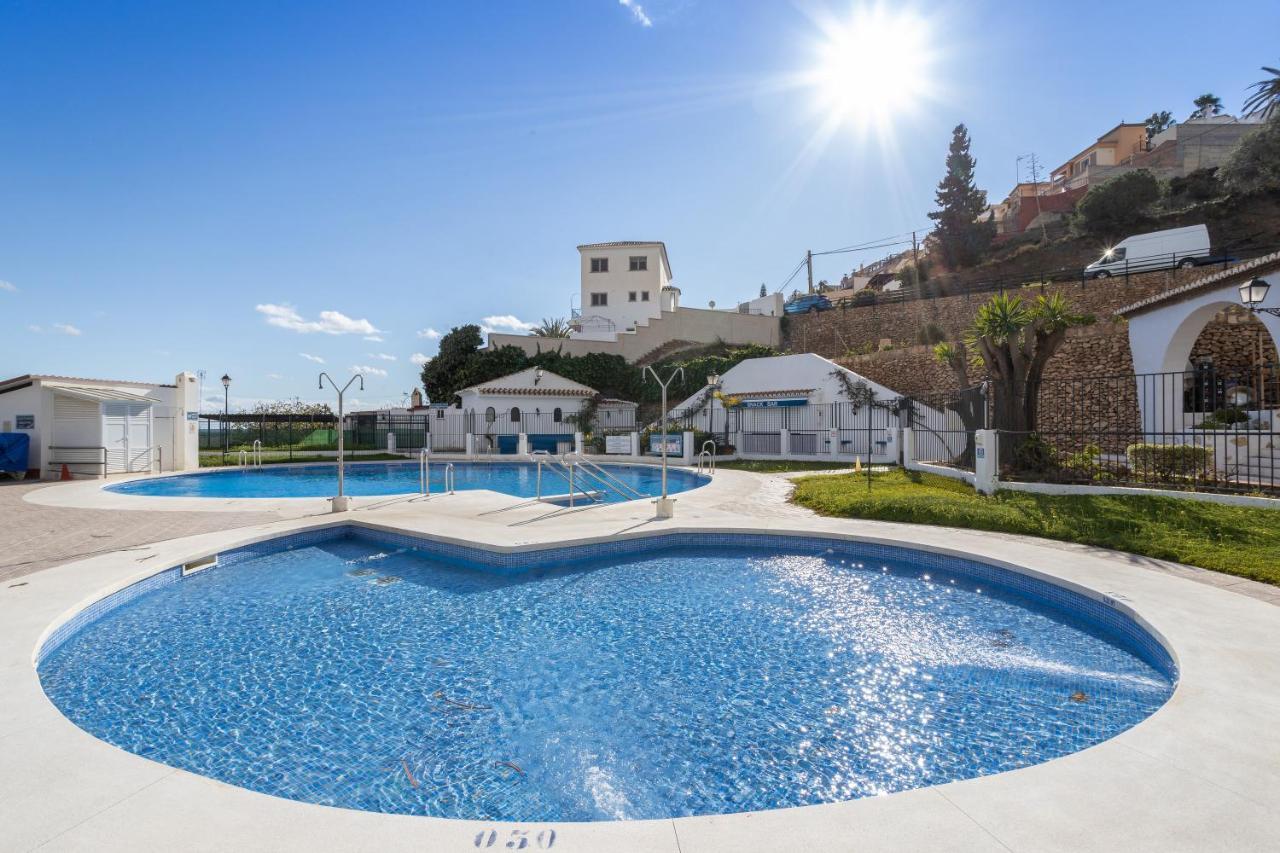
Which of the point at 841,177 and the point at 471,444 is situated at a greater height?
the point at 841,177

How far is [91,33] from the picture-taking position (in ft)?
35.4

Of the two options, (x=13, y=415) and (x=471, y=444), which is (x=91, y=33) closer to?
(x=13, y=415)

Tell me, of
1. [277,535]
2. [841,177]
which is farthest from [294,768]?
[841,177]

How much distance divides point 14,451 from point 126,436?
2697 mm

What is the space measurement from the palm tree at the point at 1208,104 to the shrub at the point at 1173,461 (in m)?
55.5

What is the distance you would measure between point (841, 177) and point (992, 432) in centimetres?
1355

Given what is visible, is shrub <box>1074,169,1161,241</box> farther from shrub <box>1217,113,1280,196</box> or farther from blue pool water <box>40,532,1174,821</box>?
blue pool water <box>40,532,1174,821</box>

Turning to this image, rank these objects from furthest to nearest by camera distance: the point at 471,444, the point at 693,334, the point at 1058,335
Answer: the point at 693,334, the point at 471,444, the point at 1058,335

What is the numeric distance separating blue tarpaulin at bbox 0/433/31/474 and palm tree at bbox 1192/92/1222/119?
244 feet

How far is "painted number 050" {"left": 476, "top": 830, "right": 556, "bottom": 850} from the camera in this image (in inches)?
88.0

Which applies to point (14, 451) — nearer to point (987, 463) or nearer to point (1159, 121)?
point (987, 463)

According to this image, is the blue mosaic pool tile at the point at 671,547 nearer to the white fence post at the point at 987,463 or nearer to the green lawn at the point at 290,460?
the white fence post at the point at 987,463

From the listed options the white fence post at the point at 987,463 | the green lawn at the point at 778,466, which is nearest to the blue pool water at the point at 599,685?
the white fence post at the point at 987,463

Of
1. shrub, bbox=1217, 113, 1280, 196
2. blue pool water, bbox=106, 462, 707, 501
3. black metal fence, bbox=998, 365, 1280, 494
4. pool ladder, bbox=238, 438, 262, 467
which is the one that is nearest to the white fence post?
black metal fence, bbox=998, 365, 1280, 494
